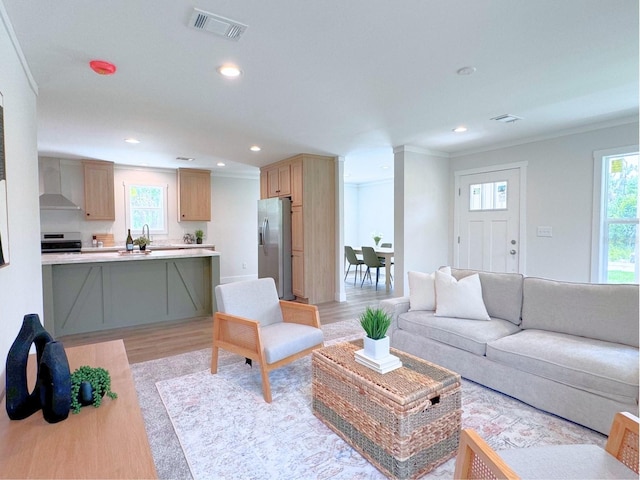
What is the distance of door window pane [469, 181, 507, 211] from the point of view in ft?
16.1

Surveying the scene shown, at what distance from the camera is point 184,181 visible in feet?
22.5

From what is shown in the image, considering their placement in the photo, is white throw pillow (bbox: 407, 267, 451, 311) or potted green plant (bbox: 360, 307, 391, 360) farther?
white throw pillow (bbox: 407, 267, 451, 311)

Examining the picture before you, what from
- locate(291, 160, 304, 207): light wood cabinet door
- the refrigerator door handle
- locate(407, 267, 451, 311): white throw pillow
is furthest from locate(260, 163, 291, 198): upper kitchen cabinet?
locate(407, 267, 451, 311): white throw pillow

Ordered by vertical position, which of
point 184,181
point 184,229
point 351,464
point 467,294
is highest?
point 184,181

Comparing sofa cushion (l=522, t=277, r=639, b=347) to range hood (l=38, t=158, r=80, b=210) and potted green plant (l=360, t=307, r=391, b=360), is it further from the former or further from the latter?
range hood (l=38, t=158, r=80, b=210)

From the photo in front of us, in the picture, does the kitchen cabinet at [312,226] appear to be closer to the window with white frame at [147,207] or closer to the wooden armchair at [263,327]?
the wooden armchair at [263,327]

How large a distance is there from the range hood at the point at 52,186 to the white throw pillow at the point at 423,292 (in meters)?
5.83

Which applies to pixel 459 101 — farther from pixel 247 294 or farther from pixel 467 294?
pixel 247 294

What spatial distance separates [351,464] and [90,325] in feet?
12.0

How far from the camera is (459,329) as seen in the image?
265cm

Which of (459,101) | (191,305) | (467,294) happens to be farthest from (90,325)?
(459,101)

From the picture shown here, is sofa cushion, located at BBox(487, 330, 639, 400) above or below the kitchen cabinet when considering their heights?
below

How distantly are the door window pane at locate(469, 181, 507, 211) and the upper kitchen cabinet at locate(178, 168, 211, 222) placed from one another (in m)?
5.07

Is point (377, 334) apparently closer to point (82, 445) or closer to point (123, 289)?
point (82, 445)
